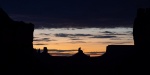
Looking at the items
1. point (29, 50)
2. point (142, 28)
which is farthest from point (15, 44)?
point (142, 28)

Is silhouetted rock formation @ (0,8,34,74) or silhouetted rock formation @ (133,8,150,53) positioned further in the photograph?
silhouetted rock formation @ (133,8,150,53)

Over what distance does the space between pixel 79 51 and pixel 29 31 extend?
134 ft

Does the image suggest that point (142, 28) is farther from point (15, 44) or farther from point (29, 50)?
point (15, 44)

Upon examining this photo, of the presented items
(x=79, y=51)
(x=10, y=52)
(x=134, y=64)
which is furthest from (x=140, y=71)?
(x=79, y=51)

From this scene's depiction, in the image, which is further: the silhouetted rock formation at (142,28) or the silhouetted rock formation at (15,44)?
the silhouetted rock formation at (142,28)

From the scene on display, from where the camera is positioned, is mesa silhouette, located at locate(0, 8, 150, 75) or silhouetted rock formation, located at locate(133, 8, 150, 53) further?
silhouetted rock formation, located at locate(133, 8, 150, 53)

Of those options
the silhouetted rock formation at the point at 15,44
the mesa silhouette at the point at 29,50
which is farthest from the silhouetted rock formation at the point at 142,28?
the silhouetted rock formation at the point at 15,44

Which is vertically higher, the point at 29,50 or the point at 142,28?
the point at 142,28

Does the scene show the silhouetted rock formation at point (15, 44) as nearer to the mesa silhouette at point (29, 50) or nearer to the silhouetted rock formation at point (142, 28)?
the mesa silhouette at point (29, 50)

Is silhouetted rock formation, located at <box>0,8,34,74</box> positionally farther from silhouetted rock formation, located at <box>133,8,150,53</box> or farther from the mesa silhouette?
silhouetted rock formation, located at <box>133,8,150,53</box>

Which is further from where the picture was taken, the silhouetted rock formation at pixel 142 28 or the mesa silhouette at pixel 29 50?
the silhouetted rock formation at pixel 142 28

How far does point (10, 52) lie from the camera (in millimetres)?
39938

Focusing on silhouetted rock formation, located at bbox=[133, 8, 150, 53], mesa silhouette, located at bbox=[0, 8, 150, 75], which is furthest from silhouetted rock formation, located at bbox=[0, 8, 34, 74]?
silhouetted rock formation, located at bbox=[133, 8, 150, 53]

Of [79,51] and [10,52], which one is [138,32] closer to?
[10,52]
